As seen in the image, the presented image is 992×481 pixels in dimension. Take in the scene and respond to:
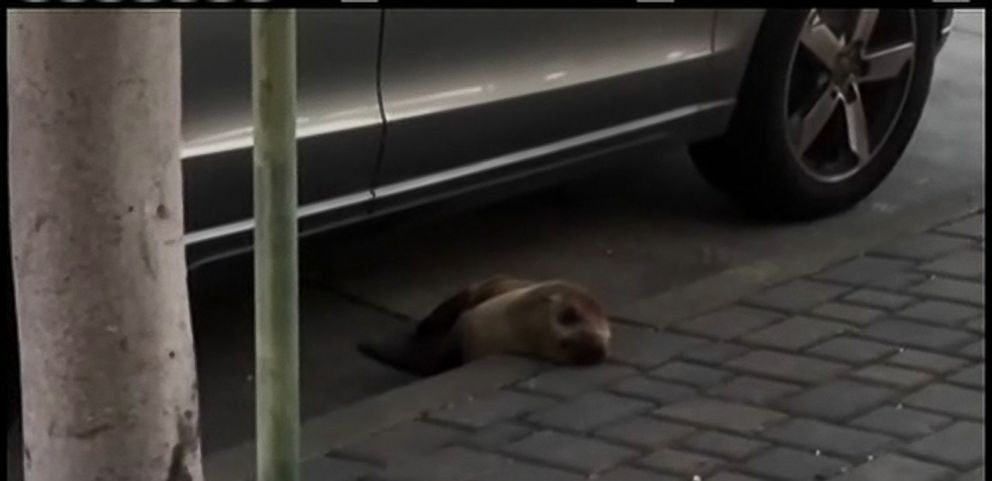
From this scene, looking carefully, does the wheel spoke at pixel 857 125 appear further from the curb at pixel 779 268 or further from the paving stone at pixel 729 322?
the paving stone at pixel 729 322

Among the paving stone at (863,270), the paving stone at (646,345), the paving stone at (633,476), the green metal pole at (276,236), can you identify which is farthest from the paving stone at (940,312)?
the green metal pole at (276,236)

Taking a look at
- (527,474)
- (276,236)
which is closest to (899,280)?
(527,474)

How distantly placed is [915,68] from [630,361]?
177 centimetres

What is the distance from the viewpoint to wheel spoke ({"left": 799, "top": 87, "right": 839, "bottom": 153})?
19.6ft

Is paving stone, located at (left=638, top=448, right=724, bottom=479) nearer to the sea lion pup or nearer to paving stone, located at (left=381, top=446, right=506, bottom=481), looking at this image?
paving stone, located at (left=381, top=446, right=506, bottom=481)

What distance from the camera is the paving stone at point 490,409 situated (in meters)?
4.59

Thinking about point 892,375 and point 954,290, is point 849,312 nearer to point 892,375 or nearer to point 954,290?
point 954,290

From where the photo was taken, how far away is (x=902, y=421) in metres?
4.58

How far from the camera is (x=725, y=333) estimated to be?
5164 mm

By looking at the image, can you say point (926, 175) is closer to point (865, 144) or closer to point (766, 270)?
point (865, 144)

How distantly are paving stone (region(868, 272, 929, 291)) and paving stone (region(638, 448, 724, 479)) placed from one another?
1.32 metres

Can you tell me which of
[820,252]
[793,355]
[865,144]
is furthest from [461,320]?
[865,144]

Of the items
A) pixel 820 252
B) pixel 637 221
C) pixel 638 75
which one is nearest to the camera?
pixel 638 75

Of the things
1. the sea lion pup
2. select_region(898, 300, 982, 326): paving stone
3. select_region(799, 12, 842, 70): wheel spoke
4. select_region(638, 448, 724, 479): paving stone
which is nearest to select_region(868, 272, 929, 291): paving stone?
select_region(898, 300, 982, 326): paving stone
